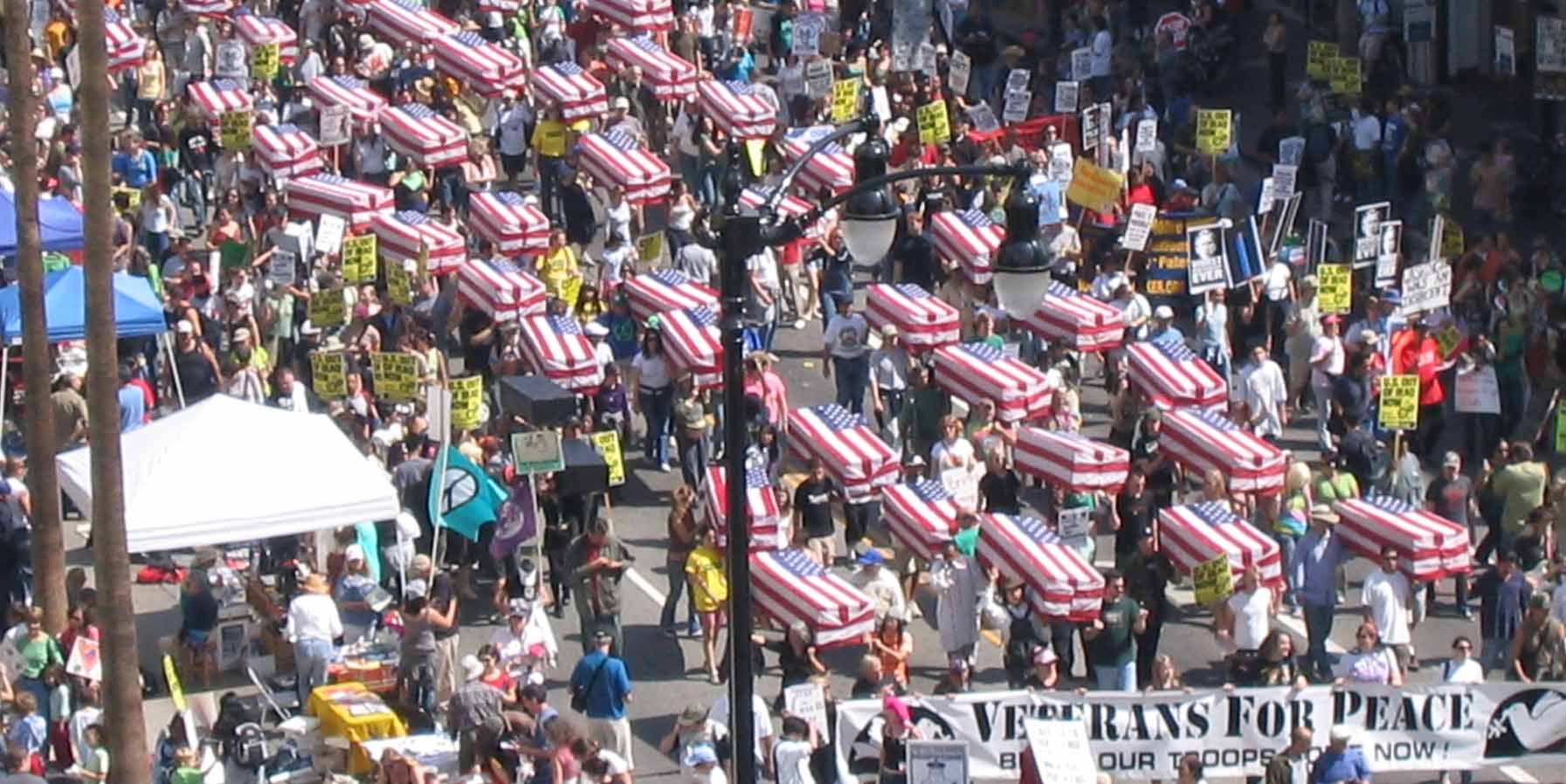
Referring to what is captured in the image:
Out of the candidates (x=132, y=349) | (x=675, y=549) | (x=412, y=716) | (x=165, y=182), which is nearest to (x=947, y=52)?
(x=165, y=182)

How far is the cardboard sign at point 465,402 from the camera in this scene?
28.3 metres

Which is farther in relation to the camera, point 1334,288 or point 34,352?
point 1334,288

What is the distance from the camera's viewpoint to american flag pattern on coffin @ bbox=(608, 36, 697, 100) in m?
38.2

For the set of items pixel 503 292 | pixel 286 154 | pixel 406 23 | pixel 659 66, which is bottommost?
pixel 503 292

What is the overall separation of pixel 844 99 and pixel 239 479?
43.2 feet

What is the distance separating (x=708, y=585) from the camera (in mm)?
25969

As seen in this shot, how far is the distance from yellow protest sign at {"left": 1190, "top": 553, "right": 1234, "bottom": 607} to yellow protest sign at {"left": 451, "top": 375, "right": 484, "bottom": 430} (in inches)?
244

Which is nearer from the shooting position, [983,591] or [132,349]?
[983,591]

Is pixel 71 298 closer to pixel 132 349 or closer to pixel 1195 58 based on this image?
pixel 132 349

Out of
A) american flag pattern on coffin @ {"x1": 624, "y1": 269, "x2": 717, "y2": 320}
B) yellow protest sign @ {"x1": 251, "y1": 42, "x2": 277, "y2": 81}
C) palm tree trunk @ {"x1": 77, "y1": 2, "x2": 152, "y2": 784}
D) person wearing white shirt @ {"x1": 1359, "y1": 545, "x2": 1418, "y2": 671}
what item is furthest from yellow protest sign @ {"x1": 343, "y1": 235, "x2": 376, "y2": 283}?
person wearing white shirt @ {"x1": 1359, "y1": 545, "x2": 1418, "y2": 671}

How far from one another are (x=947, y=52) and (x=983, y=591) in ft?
57.9

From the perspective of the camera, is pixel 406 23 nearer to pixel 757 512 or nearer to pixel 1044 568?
pixel 757 512

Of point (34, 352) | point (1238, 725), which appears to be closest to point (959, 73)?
point (34, 352)

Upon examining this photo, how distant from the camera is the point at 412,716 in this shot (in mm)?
24625
